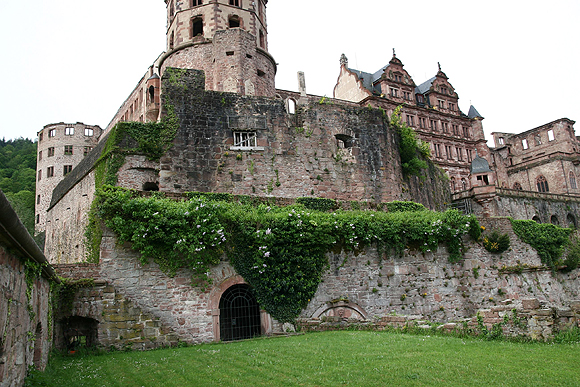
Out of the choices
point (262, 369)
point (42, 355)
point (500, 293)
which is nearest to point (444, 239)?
point (500, 293)

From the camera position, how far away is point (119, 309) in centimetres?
1408

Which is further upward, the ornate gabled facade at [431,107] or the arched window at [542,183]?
the ornate gabled facade at [431,107]

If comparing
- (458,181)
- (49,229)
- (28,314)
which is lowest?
(28,314)

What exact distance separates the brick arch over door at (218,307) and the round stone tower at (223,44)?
510 inches

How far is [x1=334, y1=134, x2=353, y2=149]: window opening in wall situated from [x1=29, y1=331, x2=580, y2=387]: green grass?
1267 centimetres

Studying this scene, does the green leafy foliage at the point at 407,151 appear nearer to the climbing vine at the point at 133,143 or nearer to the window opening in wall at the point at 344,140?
the window opening in wall at the point at 344,140

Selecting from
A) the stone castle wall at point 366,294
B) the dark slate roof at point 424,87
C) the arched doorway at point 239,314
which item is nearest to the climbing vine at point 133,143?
the stone castle wall at point 366,294

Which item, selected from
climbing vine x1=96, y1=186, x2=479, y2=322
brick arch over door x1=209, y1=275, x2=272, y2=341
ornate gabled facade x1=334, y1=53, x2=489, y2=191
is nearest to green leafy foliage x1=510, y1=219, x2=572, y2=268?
climbing vine x1=96, y1=186, x2=479, y2=322

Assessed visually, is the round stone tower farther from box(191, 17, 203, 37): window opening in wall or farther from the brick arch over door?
the brick arch over door

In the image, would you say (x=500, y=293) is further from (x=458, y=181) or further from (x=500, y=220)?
(x=458, y=181)

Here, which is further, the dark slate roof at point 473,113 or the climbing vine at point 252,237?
the dark slate roof at point 473,113

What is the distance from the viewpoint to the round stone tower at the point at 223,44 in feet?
85.7

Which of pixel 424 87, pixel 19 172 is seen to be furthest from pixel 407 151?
pixel 19 172

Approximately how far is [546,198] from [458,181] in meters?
11.9
